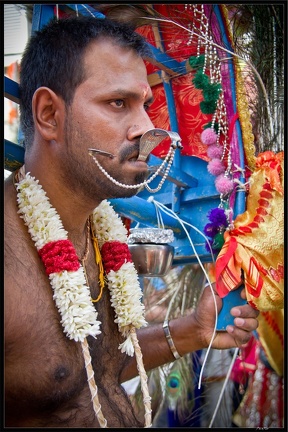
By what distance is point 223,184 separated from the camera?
2762 mm

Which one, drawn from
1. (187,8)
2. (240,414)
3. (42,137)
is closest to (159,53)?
(187,8)

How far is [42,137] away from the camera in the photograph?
2.03 m

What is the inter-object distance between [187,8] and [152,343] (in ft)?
5.12

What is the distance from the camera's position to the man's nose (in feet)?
6.36

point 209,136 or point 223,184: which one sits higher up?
point 209,136

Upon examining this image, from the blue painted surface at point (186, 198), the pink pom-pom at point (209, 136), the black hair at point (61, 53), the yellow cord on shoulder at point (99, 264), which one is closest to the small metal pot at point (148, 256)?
the blue painted surface at point (186, 198)

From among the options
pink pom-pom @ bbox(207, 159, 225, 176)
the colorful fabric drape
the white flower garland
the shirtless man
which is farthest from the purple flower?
the shirtless man

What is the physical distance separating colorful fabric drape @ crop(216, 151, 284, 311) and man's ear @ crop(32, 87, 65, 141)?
3.27ft

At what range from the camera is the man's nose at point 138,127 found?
1938 mm

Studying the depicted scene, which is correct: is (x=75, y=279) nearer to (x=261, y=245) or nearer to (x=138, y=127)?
(x=138, y=127)

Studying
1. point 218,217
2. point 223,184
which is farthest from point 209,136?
point 218,217

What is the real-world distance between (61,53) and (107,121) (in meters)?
0.31

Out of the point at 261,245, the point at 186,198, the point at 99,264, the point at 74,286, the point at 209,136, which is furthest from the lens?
the point at 186,198

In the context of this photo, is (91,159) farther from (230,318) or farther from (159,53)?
(230,318)
